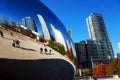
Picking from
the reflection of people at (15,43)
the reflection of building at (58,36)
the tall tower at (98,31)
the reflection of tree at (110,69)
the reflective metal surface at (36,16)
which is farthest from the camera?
the tall tower at (98,31)

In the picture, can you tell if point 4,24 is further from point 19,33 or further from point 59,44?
point 59,44

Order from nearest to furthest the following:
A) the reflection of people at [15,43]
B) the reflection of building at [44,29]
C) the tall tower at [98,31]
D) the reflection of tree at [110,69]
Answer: the reflection of people at [15,43]
the reflection of building at [44,29]
the reflection of tree at [110,69]
the tall tower at [98,31]

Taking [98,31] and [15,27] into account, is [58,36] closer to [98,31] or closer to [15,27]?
[15,27]

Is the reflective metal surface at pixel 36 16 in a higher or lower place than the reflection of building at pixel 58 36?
higher

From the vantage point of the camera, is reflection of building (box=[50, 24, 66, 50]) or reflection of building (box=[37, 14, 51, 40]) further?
reflection of building (box=[50, 24, 66, 50])

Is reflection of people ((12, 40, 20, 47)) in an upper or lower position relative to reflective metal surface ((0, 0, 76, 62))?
lower

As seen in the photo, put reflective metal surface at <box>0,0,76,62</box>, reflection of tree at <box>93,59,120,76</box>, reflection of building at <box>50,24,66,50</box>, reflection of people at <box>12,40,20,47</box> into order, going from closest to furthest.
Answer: reflection of people at <box>12,40,20,47</box>, reflective metal surface at <box>0,0,76,62</box>, reflection of building at <box>50,24,66,50</box>, reflection of tree at <box>93,59,120,76</box>

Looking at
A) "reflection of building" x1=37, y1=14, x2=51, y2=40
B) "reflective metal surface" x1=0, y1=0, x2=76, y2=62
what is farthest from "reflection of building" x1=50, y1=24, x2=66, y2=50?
"reflection of building" x1=37, y1=14, x2=51, y2=40

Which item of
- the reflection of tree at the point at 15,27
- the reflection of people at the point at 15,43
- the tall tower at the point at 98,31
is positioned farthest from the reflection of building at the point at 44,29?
the tall tower at the point at 98,31

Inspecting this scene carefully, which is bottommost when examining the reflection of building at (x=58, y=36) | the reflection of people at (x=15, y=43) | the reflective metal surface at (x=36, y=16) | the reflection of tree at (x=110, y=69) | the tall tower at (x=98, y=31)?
the reflection of people at (x=15, y=43)

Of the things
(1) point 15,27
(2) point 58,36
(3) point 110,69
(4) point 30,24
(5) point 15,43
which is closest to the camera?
(5) point 15,43

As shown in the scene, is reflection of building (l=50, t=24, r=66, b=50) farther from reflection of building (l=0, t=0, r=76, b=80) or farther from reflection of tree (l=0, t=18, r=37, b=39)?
reflection of tree (l=0, t=18, r=37, b=39)

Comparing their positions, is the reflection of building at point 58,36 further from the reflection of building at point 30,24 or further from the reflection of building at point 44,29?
the reflection of building at point 30,24

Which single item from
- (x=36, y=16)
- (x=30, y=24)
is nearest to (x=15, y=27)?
(x=30, y=24)
